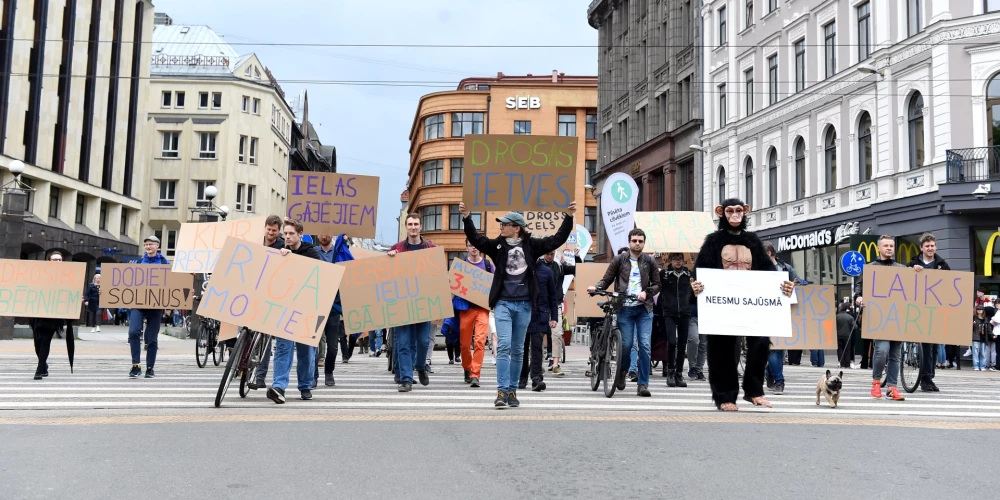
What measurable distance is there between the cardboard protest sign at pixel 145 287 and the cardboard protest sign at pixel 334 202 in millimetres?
2126

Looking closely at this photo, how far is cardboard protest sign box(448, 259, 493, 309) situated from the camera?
494 inches

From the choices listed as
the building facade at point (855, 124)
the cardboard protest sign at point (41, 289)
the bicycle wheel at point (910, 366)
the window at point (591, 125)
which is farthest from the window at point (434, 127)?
the bicycle wheel at point (910, 366)

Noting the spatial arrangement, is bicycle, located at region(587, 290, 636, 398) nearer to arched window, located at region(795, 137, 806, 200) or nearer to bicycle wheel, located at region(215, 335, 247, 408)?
bicycle wheel, located at region(215, 335, 247, 408)

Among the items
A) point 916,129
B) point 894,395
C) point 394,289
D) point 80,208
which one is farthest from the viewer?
point 80,208

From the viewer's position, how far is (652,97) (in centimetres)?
4950

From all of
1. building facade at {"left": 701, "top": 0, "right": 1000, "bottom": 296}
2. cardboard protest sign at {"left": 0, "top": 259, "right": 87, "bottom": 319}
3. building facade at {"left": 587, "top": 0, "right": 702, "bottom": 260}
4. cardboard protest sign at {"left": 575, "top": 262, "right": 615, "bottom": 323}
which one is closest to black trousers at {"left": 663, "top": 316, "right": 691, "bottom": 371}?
cardboard protest sign at {"left": 575, "top": 262, "right": 615, "bottom": 323}

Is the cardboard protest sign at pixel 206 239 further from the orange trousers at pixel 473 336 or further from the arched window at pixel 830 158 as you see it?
the arched window at pixel 830 158

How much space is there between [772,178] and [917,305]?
27.7 metres

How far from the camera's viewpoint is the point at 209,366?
15.3m

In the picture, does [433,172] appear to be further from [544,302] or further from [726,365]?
[726,365]

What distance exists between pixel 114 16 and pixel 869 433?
53679mm

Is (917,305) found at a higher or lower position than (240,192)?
lower

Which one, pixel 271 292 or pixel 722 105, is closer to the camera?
pixel 271 292

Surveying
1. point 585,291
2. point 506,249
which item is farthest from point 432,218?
point 506,249
